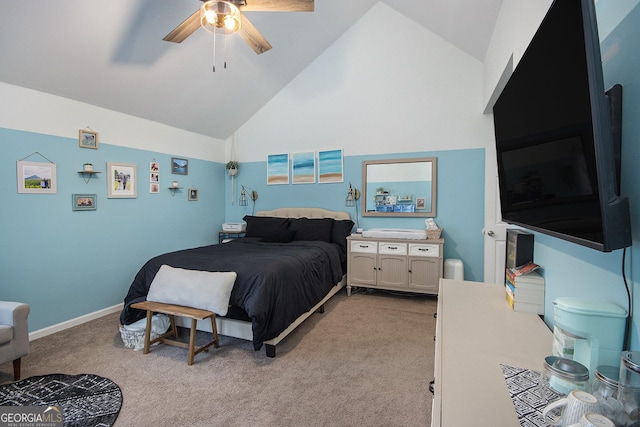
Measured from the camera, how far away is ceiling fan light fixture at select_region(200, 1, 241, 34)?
7.09 feet

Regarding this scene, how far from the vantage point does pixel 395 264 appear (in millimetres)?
3896

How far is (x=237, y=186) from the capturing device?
539 cm

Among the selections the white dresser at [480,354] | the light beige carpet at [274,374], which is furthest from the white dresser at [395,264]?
the white dresser at [480,354]

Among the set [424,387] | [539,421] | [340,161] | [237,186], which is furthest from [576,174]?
[237,186]

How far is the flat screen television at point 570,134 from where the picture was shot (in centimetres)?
76

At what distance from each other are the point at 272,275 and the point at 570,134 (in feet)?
7.12

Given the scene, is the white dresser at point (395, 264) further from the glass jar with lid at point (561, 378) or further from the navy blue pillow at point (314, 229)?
the glass jar with lid at point (561, 378)

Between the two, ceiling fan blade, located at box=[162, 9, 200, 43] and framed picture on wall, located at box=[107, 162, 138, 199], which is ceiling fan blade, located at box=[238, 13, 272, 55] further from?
framed picture on wall, located at box=[107, 162, 138, 199]

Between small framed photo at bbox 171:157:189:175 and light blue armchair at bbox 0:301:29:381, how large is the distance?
2.58m

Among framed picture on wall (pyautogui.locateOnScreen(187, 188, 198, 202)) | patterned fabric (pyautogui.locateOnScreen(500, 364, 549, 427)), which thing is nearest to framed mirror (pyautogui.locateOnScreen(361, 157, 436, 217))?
framed picture on wall (pyautogui.locateOnScreen(187, 188, 198, 202))

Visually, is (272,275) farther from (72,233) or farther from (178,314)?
(72,233)

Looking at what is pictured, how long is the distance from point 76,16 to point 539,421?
3.72 m

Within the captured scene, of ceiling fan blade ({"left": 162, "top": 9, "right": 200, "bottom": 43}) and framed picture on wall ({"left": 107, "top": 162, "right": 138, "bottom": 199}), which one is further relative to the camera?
framed picture on wall ({"left": 107, "top": 162, "right": 138, "bottom": 199})

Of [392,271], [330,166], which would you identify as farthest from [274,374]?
[330,166]
